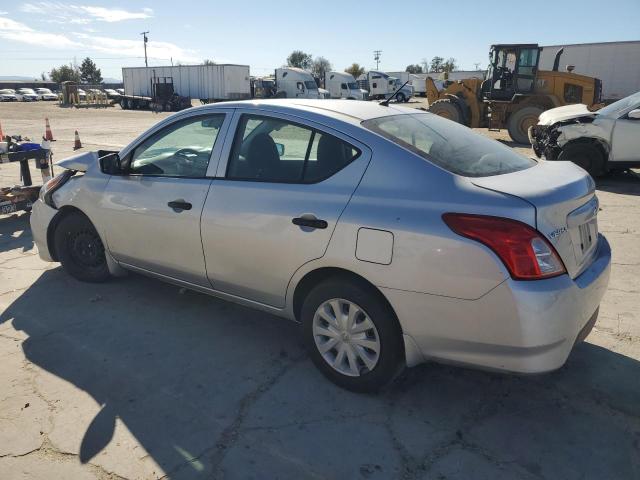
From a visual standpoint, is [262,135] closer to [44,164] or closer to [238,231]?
[238,231]

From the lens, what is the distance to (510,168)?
9.74ft

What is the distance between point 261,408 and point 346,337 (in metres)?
0.63

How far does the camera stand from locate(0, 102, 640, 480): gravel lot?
241 centimetres

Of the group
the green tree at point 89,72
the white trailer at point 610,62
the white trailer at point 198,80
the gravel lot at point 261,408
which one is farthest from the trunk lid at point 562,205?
the green tree at point 89,72

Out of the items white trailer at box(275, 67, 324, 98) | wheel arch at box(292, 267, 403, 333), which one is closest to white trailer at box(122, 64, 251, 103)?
white trailer at box(275, 67, 324, 98)

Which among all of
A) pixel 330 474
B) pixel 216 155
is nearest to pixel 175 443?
pixel 330 474

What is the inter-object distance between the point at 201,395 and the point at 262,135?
169 cm

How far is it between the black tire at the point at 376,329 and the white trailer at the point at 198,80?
38.1 m

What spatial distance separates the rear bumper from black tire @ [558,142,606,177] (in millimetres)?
7635

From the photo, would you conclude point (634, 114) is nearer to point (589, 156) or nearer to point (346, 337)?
point (589, 156)

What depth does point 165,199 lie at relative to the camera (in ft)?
11.7

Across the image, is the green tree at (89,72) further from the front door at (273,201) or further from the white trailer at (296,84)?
the front door at (273,201)

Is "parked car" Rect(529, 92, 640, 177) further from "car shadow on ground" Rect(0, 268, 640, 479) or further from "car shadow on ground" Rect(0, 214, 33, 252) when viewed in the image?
"car shadow on ground" Rect(0, 214, 33, 252)

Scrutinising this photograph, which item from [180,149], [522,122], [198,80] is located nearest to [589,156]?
[522,122]
